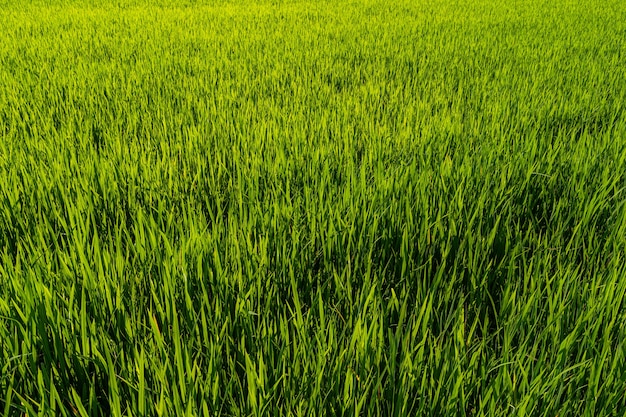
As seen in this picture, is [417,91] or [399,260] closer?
[399,260]

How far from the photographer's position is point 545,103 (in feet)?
7.38

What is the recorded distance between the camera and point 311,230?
1.07m

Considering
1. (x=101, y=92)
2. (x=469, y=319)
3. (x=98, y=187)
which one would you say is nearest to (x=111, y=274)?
(x=98, y=187)

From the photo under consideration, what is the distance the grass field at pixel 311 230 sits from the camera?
669 mm

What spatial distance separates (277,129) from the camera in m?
1.83

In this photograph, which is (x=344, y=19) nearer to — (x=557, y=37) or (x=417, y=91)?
(x=557, y=37)

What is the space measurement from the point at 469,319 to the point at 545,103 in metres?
1.69

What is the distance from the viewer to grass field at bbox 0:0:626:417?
67 centimetres

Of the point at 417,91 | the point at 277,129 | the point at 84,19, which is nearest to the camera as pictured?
the point at 277,129

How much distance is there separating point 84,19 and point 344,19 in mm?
2722

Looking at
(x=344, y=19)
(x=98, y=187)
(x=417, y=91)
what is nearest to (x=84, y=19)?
(x=344, y=19)

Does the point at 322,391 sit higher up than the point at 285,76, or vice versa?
the point at 285,76

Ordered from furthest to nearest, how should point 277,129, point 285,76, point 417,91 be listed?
point 285,76
point 417,91
point 277,129

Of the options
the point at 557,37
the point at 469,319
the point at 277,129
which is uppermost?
the point at 557,37
